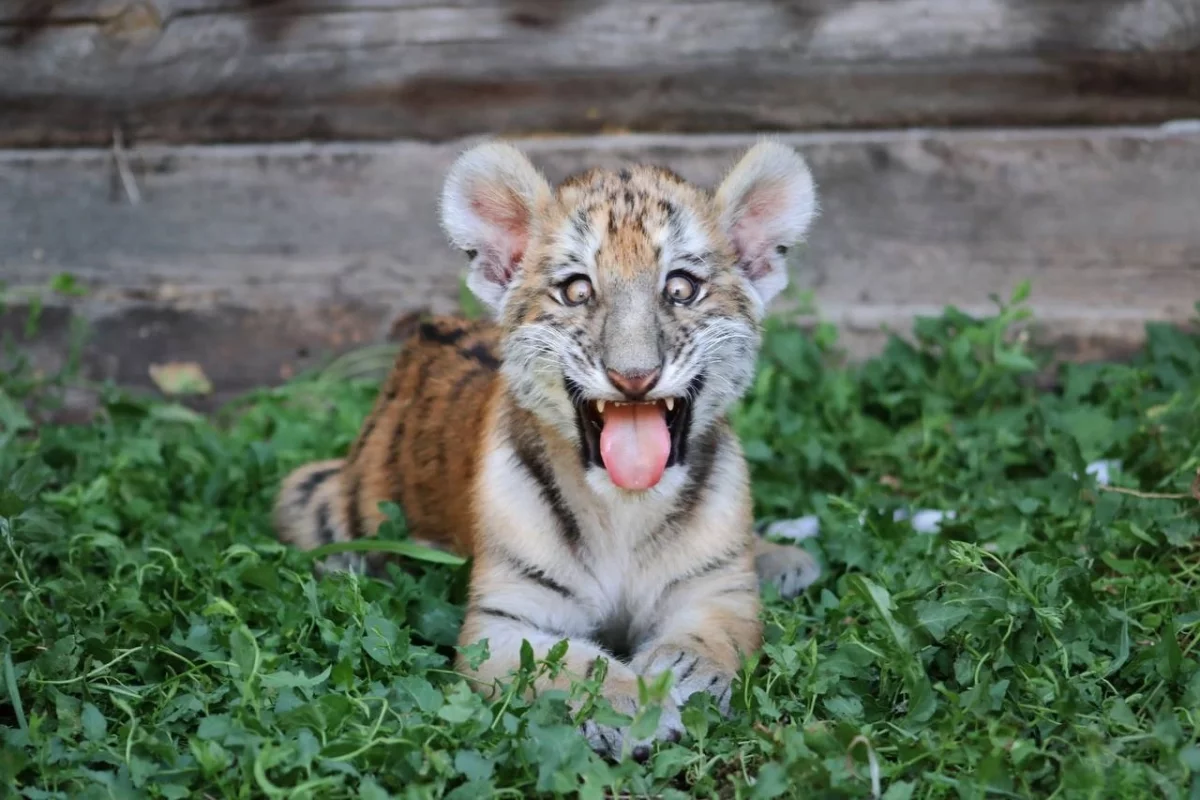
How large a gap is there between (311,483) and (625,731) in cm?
212

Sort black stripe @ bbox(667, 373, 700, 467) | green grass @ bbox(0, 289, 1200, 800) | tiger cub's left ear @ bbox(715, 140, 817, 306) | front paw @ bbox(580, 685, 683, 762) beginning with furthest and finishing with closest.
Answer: tiger cub's left ear @ bbox(715, 140, 817, 306) < black stripe @ bbox(667, 373, 700, 467) < front paw @ bbox(580, 685, 683, 762) < green grass @ bbox(0, 289, 1200, 800)

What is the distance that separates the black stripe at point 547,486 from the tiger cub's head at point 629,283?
148 millimetres

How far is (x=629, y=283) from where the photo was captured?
11.8 feet

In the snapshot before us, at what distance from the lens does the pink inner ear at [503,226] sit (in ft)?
12.8

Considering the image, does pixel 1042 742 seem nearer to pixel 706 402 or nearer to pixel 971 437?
pixel 706 402

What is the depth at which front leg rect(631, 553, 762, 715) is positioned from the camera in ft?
11.1

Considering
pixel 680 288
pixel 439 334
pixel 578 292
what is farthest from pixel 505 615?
pixel 439 334

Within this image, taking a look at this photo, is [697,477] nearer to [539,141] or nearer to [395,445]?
[395,445]

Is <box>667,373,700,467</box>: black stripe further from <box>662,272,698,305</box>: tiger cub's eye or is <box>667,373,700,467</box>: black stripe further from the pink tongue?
<box>662,272,698,305</box>: tiger cub's eye

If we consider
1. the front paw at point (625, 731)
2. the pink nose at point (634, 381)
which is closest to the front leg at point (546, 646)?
the front paw at point (625, 731)

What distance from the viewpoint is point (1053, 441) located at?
190 inches

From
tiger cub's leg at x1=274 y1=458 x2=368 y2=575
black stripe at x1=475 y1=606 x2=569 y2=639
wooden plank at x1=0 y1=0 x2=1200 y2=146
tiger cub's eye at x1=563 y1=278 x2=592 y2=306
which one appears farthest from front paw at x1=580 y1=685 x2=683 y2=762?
wooden plank at x1=0 y1=0 x2=1200 y2=146

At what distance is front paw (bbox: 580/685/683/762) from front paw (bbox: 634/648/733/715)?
97 mm

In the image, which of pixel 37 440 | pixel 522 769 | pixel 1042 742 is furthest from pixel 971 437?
pixel 37 440
